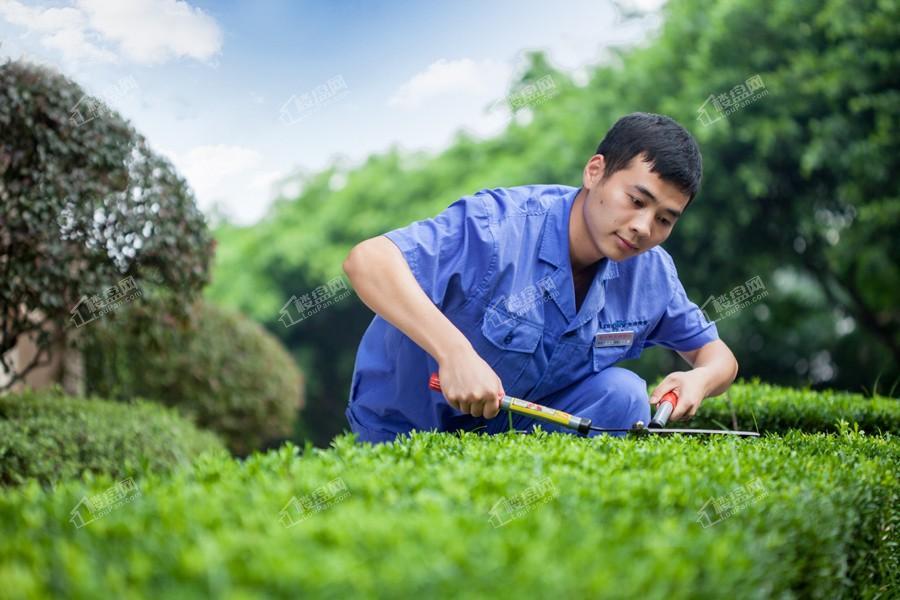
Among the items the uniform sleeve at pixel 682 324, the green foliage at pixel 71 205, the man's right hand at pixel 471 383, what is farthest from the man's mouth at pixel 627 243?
the green foliage at pixel 71 205

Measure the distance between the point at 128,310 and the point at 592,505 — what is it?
437 centimetres

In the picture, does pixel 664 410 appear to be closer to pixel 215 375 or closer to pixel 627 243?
pixel 627 243

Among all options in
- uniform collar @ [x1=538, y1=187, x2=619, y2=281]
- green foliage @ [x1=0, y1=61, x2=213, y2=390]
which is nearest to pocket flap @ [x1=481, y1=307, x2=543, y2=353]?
uniform collar @ [x1=538, y1=187, x2=619, y2=281]

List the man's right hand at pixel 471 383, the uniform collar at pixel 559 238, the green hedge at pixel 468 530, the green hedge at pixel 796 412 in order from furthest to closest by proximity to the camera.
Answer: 1. the green hedge at pixel 796 412
2. the uniform collar at pixel 559 238
3. the man's right hand at pixel 471 383
4. the green hedge at pixel 468 530

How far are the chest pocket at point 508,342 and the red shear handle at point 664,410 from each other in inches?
18.1

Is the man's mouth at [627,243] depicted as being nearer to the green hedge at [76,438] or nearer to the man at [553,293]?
the man at [553,293]

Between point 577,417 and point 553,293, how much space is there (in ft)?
1.71

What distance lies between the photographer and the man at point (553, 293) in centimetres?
307

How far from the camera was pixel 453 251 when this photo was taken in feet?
10.3

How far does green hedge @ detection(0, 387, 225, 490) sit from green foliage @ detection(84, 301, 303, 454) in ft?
3.82

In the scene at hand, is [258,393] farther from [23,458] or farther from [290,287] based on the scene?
[290,287]

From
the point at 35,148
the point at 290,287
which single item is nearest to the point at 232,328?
the point at 35,148

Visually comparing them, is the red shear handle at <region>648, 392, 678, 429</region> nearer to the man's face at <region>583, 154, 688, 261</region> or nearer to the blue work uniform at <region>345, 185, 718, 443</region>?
the blue work uniform at <region>345, 185, 718, 443</region>

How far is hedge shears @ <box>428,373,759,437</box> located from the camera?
2701 millimetres
